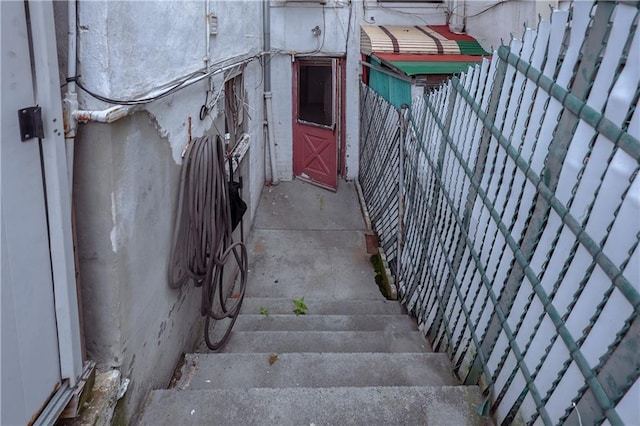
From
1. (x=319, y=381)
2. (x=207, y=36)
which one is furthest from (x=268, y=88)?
(x=319, y=381)

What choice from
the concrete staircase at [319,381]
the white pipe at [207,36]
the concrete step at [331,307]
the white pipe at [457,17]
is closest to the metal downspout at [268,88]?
the white pipe at [457,17]

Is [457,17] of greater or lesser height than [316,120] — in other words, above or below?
above

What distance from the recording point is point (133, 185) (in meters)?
2.27

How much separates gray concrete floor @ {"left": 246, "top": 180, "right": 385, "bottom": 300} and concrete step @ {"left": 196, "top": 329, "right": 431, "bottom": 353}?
179 cm

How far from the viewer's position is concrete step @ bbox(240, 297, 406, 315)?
192 inches

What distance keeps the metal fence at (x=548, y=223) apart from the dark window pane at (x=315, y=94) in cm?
587

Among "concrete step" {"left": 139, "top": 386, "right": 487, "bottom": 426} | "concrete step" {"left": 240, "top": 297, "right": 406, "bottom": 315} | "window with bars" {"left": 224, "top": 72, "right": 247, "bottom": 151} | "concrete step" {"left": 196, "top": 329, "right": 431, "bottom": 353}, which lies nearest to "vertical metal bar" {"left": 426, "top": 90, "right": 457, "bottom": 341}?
"concrete step" {"left": 196, "top": 329, "right": 431, "bottom": 353}

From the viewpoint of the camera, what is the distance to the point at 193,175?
300 cm

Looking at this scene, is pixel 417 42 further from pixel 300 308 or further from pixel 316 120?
pixel 300 308

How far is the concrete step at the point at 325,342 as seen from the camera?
12.0 ft

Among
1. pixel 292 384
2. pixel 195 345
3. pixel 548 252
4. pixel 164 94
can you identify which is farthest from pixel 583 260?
pixel 195 345

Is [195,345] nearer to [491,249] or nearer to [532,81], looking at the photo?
[491,249]

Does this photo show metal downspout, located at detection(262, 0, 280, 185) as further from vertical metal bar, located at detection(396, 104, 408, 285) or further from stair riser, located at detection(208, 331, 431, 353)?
stair riser, located at detection(208, 331, 431, 353)

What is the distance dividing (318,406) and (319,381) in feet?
1.63
